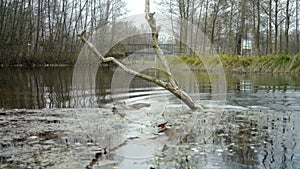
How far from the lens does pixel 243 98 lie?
48.3 ft

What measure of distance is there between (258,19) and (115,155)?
→ 3214 centimetres

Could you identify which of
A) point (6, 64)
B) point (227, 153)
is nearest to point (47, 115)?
point (227, 153)

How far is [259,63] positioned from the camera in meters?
35.1

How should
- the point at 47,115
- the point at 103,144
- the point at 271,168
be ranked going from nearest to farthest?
the point at 271,168 < the point at 103,144 < the point at 47,115

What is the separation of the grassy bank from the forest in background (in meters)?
1.52

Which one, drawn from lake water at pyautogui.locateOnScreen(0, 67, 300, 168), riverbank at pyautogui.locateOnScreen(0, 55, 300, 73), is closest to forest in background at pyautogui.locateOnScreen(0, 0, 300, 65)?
riverbank at pyautogui.locateOnScreen(0, 55, 300, 73)

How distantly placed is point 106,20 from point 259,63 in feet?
79.1

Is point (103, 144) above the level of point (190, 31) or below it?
below

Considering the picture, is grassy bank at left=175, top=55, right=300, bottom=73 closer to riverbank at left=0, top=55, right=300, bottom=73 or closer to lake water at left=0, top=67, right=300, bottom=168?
riverbank at left=0, top=55, right=300, bottom=73

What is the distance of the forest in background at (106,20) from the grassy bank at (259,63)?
1521 millimetres

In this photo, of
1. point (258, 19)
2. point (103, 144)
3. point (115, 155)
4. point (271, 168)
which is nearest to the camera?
point (271, 168)

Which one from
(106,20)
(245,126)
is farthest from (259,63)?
(245,126)

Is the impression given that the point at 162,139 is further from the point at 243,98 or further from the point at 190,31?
the point at 190,31

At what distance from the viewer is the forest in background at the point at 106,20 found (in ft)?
125
